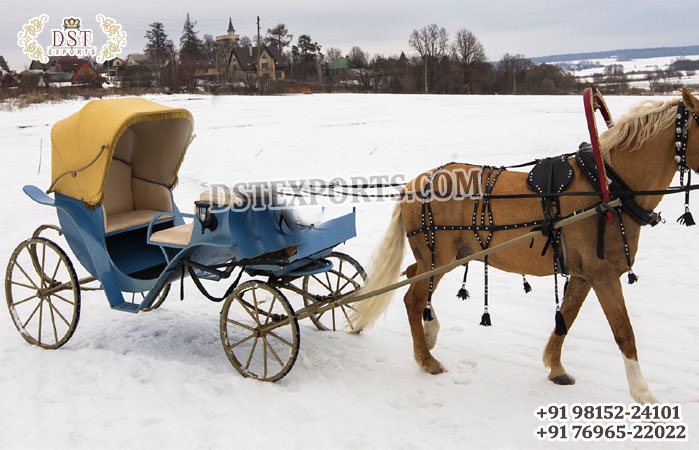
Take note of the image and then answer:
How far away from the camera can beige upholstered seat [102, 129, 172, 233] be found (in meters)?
5.94

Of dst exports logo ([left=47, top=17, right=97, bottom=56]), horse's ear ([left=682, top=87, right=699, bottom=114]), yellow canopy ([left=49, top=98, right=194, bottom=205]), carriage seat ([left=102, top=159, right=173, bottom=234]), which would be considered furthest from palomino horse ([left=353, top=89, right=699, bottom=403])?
dst exports logo ([left=47, top=17, right=97, bottom=56])

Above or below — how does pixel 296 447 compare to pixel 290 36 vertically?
below

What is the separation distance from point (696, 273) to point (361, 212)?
5504mm

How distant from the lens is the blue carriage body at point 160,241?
4.63 meters

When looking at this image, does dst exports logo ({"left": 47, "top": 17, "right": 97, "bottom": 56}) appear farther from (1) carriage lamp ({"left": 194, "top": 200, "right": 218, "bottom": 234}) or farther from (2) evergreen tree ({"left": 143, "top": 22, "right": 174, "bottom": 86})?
(2) evergreen tree ({"left": 143, "top": 22, "right": 174, "bottom": 86})

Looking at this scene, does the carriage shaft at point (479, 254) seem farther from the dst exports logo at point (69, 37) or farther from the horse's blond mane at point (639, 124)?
the dst exports logo at point (69, 37)

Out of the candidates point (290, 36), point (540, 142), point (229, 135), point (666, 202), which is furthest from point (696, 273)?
point (290, 36)

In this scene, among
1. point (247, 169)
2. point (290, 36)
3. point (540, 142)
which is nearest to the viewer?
point (247, 169)

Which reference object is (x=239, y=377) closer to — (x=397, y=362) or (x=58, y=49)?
(x=397, y=362)

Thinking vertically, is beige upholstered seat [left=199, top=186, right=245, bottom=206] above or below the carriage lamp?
above

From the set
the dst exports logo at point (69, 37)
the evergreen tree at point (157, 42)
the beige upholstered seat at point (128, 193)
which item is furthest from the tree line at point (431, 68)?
the beige upholstered seat at point (128, 193)

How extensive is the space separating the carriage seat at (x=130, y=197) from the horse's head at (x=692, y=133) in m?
4.86

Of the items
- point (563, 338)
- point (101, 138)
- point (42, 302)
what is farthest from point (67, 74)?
point (563, 338)

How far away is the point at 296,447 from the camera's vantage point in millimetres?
3717
